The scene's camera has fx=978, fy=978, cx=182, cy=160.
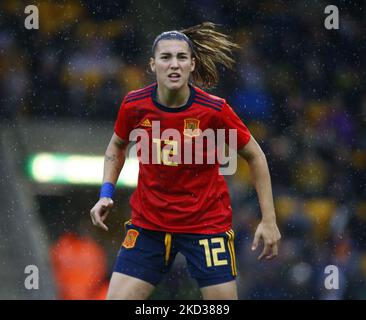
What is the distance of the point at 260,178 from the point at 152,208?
59 centimetres

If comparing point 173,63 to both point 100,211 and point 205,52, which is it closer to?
point 205,52

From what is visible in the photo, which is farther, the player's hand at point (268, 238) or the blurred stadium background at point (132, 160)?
the blurred stadium background at point (132, 160)

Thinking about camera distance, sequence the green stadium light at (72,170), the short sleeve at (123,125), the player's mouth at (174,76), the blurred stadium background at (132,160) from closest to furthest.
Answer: the player's mouth at (174,76) → the short sleeve at (123,125) → the blurred stadium background at (132,160) → the green stadium light at (72,170)

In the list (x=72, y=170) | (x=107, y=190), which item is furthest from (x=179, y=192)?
(x=72, y=170)

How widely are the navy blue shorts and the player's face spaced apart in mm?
780

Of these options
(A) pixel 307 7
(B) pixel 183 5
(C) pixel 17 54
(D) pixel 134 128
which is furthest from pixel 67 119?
(D) pixel 134 128

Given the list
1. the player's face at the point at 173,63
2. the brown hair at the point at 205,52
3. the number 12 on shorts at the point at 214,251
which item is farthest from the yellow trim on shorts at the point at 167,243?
the brown hair at the point at 205,52

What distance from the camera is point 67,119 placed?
9.05m

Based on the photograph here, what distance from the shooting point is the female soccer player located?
5.03 metres

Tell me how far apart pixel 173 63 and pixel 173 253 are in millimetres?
991

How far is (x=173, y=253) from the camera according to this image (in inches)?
202

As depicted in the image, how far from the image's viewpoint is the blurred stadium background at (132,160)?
28.1 ft

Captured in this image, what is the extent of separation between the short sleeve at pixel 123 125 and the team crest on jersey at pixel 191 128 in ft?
1.10

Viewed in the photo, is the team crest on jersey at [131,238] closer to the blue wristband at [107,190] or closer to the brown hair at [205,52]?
the blue wristband at [107,190]
